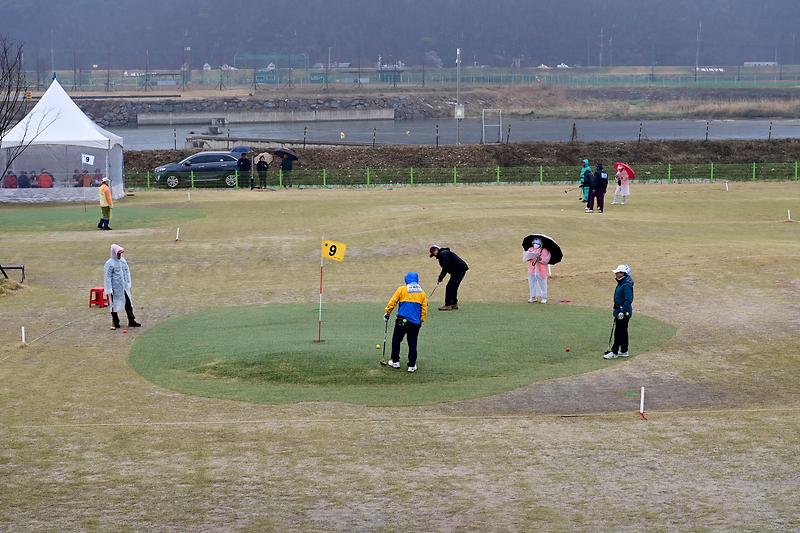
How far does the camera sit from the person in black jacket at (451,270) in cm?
2381

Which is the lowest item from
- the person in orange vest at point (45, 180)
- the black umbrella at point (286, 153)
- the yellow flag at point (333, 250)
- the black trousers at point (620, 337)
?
the black trousers at point (620, 337)

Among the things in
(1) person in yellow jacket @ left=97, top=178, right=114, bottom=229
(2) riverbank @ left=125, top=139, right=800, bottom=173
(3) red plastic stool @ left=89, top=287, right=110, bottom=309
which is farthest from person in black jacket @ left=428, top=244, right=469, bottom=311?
(2) riverbank @ left=125, top=139, right=800, bottom=173

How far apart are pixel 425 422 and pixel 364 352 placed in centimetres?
416

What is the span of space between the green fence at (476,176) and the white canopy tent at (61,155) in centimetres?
791

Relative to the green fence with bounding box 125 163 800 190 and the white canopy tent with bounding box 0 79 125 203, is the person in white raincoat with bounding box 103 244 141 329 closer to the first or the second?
the white canopy tent with bounding box 0 79 125 203

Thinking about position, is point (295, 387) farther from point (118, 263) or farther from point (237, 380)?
point (118, 263)

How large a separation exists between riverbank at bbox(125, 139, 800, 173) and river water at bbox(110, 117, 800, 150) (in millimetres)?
22131

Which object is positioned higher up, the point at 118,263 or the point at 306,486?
the point at 118,263

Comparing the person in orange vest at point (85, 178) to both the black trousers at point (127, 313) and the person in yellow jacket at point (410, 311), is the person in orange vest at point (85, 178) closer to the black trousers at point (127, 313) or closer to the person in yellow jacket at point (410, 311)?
the black trousers at point (127, 313)

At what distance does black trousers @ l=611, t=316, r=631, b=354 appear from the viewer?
65.9 feet

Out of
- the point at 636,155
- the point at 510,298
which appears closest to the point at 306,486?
the point at 510,298

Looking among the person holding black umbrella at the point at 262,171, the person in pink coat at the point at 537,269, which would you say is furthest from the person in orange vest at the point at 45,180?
the person in pink coat at the point at 537,269

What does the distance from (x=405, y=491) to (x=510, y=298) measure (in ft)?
45.2

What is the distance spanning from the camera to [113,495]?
43.1 feet
